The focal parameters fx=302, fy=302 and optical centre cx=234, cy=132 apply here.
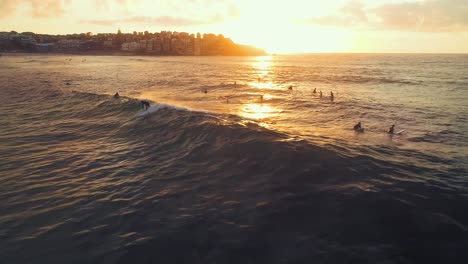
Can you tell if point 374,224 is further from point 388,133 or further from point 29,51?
point 29,51

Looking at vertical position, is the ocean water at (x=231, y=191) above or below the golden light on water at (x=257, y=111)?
below

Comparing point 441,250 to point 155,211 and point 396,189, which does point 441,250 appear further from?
point 155,211

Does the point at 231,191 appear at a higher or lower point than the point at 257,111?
lower

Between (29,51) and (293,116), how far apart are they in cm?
21171

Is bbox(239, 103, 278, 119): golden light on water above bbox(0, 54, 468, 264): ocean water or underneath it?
above

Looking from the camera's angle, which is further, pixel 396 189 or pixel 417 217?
pixel 396 189

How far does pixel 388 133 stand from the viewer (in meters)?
20.9

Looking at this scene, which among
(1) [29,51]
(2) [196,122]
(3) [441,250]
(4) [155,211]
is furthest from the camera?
(1) [29,51]

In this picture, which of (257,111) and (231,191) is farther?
(257,111)

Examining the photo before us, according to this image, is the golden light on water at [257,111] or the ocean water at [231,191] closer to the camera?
the ocean water at [231,191]

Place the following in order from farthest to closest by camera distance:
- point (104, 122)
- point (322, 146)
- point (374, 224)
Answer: point (104, 122) < point (322, 146) < point (374, 224)

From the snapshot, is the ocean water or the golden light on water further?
the golden light on water

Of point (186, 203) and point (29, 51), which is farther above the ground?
point (29, 51)

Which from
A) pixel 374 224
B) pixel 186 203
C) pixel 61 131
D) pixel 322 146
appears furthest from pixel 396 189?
pixel 61 131
